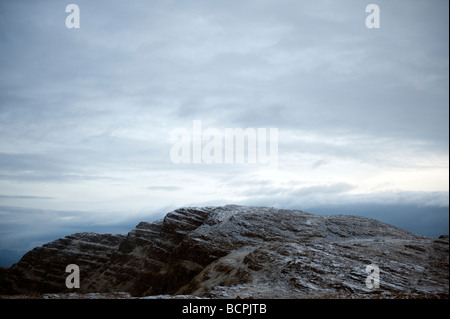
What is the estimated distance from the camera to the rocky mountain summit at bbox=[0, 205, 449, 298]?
2495 centimetres

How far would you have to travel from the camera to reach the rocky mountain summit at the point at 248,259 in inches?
982

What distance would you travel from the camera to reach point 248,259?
33.8m

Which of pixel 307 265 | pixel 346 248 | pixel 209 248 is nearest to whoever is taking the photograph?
pixel 307 265
